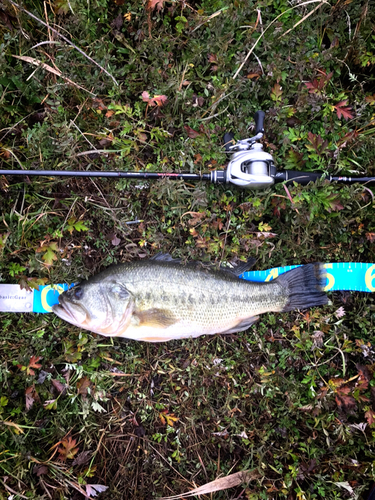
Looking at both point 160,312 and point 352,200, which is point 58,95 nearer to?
point 160,312

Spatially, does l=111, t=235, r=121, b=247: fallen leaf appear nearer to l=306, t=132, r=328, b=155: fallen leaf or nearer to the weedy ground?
the weedy ground

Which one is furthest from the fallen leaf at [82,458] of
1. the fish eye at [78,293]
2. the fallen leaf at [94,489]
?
the fish eye at [78,293]

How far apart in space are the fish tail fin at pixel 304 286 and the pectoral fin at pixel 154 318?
1120 millimetres

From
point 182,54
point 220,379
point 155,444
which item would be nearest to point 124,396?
point 155,444

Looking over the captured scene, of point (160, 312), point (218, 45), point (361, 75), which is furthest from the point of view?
point (361, 75)

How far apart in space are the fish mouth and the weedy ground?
350 mm

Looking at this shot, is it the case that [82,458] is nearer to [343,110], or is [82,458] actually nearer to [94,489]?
[94,489]

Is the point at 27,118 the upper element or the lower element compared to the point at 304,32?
lower

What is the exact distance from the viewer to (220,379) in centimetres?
320

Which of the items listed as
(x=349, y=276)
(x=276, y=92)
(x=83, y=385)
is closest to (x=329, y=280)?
(x=349, y=276)

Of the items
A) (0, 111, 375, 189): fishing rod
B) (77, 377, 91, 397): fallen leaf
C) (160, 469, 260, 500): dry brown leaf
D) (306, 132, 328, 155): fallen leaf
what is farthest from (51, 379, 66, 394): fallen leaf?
(306, 132, 328, 155): fallen leaf

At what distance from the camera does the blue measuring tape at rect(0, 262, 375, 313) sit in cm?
312

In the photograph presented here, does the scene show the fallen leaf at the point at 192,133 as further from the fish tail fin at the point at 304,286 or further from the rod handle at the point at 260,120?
the fish tail fin at the point at 304,286

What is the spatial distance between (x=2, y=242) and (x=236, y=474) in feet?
10.6
